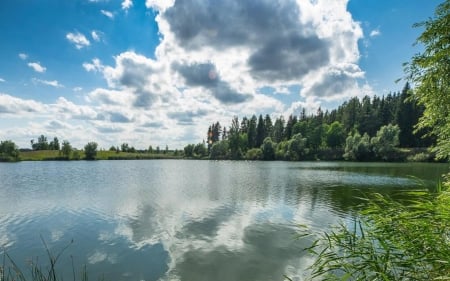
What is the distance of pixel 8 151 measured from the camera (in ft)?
377

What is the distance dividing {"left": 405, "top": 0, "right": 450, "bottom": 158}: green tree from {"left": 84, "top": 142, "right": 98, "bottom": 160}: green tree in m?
140

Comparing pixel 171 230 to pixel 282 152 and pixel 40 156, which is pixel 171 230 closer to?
pixel 282 152

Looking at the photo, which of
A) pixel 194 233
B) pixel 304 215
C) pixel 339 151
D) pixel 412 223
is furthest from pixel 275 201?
pixel 339 151

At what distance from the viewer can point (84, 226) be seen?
16.8m

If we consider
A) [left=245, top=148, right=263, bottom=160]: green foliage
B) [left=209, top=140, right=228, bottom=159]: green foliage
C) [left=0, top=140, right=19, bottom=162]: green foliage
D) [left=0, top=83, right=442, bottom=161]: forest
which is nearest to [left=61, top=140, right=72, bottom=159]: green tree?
[left=0, top=83, right=442, bottom=161]: forest

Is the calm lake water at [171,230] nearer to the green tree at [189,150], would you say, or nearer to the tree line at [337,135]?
the tree line at [337,135]

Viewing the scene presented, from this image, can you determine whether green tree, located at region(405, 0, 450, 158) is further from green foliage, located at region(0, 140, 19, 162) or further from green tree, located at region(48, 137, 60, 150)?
green tree, located at region(48, 137, 60, 150)

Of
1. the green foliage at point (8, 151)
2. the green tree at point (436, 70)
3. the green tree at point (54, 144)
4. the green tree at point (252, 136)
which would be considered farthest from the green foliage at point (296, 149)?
the green tree at point (54, 144)

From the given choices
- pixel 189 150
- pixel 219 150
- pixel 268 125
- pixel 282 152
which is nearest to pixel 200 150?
pixel 189 150

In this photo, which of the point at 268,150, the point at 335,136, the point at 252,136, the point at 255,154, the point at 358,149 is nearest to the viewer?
the point at 358,149

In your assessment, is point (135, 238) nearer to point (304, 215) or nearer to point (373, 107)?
point (304, 215)

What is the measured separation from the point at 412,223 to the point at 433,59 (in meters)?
9.42

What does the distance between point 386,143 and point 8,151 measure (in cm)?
15795

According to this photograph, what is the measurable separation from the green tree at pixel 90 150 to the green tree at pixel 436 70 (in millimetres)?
140194
